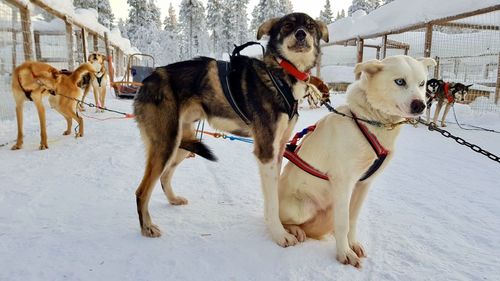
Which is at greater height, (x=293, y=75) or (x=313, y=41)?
(x=313, y=41)

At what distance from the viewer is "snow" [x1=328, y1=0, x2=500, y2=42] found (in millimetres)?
8545

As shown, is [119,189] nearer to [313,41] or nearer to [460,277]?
[313,41]

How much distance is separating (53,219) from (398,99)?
8.18ft

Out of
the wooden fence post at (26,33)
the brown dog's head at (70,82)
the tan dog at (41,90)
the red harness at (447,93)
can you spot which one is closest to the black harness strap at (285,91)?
the tan dog at (41,90)

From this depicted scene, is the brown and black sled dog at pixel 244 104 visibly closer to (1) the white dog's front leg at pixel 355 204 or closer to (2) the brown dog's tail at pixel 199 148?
(2) the brown dog's tail at pixel 199 148

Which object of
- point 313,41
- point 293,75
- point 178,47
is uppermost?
point 178,47

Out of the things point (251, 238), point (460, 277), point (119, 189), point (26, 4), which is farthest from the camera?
point (26, 4)

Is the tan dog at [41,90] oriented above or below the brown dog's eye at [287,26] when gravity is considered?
below

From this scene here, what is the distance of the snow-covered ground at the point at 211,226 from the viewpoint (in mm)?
1918

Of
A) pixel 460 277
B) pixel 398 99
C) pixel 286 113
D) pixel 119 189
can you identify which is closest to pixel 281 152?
pixel 286 113

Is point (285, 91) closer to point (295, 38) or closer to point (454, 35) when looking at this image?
point (295, 38)

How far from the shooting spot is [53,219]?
96.5 inches

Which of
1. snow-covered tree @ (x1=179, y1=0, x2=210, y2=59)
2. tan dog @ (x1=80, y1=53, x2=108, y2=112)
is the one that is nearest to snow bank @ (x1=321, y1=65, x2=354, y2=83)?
tan dog @ (x1=80, y1=53, x2=108, y2=112)

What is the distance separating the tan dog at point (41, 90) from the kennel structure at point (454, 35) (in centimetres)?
907
